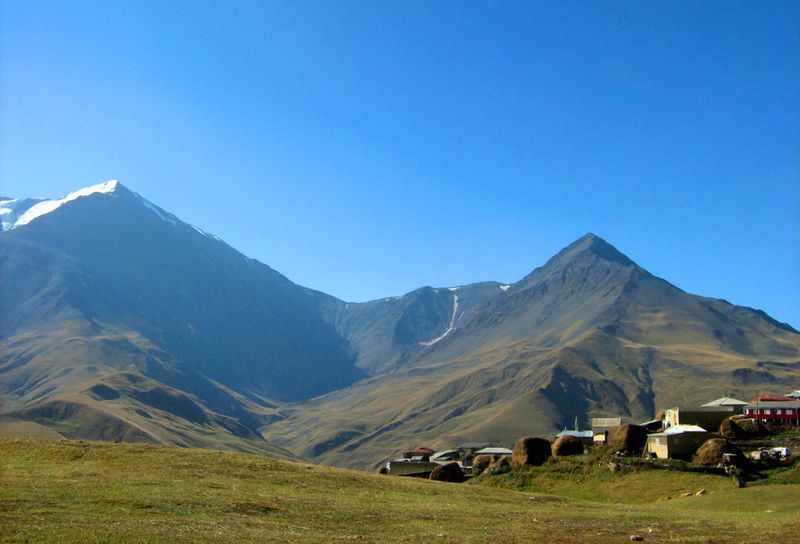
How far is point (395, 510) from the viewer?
32812 millimetres

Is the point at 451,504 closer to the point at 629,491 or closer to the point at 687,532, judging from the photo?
the point at 687,532

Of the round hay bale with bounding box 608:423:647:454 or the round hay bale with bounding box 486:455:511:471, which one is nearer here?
the round hay bale with bounding box 608:423:647:454

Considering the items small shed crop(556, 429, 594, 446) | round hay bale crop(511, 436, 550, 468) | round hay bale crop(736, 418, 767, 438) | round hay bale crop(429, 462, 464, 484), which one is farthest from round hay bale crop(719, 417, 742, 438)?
round hay bale crop(429, 462, 464, 484)

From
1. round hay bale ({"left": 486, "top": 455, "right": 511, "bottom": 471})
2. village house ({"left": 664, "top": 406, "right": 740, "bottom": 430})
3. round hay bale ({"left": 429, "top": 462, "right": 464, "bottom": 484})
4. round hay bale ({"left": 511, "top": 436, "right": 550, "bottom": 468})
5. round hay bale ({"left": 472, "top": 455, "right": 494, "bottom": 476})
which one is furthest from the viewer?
village house ({"left": 664, "top": 406, "right": 740, "bottom": 430})

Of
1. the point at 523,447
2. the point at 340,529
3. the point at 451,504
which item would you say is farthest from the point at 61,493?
the point at 523,447

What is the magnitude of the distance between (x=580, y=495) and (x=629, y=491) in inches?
128

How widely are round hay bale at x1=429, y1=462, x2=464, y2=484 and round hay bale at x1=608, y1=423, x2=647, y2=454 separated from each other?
486 inches

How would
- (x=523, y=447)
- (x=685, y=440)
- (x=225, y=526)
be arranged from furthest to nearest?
(x=523, y=447) < (x=685, y=440) < (x=225, y=526)

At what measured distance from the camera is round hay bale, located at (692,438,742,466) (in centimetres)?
5316

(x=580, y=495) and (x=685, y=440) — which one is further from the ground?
(x=685, y=440)

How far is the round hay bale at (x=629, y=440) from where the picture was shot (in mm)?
61125

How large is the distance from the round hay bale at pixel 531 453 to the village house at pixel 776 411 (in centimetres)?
2354

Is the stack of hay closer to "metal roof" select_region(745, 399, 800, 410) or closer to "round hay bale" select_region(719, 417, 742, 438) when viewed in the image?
"round hay bale" select_region(719, 417, 742, 438)

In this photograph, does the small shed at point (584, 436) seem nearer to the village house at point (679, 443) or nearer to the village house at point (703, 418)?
the village house at point (703, 418)
